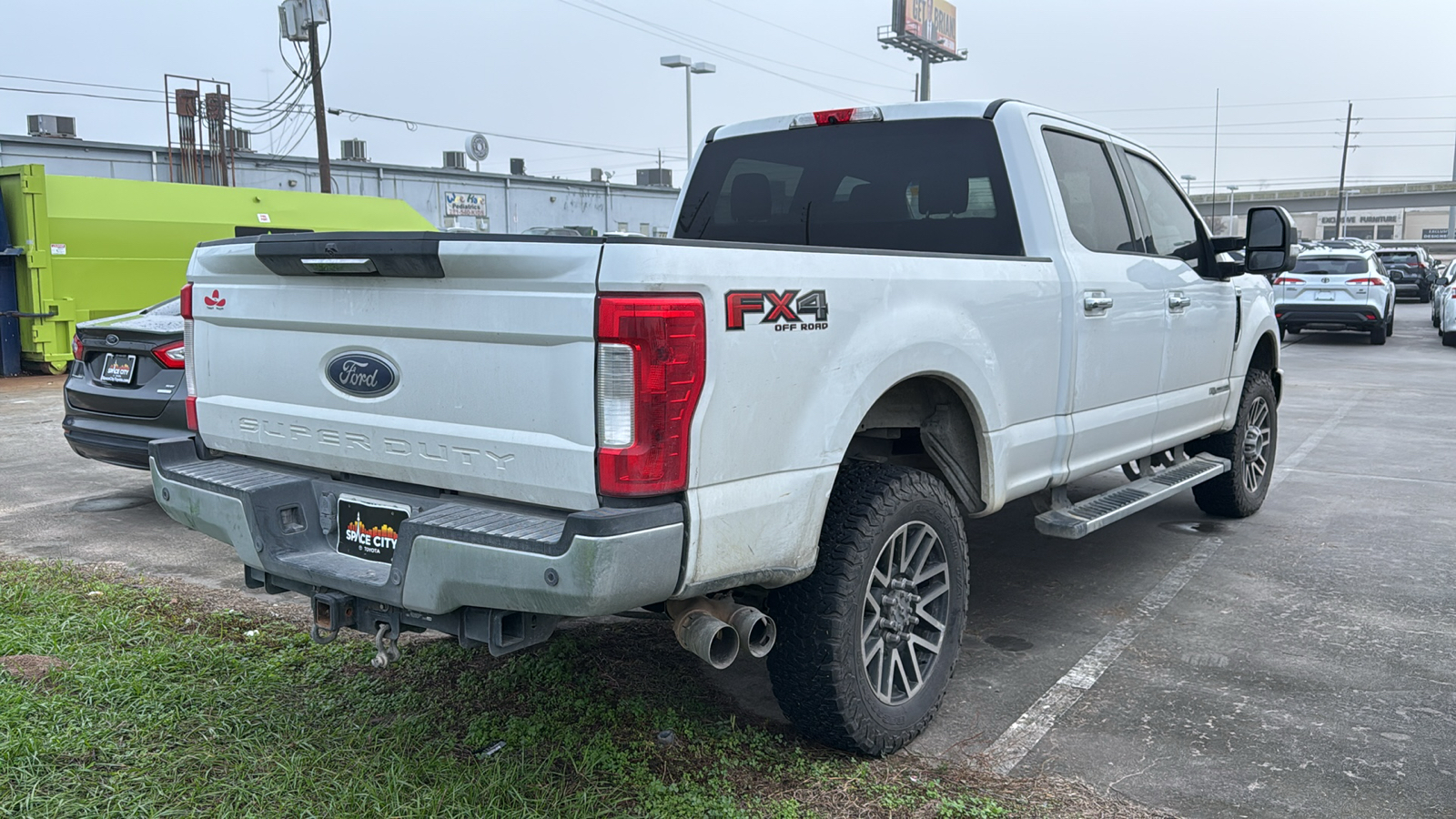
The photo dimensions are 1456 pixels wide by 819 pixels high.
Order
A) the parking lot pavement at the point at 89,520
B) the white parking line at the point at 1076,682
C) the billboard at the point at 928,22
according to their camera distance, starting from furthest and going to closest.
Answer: the billboard at the point at 928,22, the parking lot pavement at the point at 89,520, the white parking line at the point at 1076,682

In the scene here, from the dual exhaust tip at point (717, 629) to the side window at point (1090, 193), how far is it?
2360 mm

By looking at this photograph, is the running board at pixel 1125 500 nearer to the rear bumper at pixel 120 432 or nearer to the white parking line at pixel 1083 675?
the white parking line at pixel 1083 675

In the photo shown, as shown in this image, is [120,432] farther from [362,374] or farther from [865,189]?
[865,189]

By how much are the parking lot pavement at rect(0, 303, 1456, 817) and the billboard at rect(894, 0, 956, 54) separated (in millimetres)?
67312

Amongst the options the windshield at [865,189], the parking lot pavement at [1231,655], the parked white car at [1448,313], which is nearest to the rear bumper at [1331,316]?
the parked white car at [1448,313]

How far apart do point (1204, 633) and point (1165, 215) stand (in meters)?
2.14

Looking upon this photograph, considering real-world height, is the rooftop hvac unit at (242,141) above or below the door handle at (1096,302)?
above

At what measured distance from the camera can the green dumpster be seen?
565 inches

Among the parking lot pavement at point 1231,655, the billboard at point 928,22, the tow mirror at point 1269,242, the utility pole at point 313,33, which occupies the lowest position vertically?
the parking lot pavement at point 1231,655

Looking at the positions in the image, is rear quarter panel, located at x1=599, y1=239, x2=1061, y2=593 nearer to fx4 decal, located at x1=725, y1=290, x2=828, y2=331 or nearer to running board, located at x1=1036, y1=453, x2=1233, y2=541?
fx4 decal, located at x1=725, y1=290, x2=828, y2=331

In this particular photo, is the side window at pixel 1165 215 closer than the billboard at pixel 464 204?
Yes

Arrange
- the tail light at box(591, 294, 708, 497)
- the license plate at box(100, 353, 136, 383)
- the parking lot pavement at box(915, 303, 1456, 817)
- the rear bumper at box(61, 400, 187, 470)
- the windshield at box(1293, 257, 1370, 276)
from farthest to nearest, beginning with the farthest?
the windshield at box(1293, 257, 1370, 276)
the license plate at box(100, 353, 136, 383)
the rear bumper at box(61, 400, 187, 470)
the parking lot pavement at box(915, 303, 1456, 817)
the tail light at box(591, 294, 708, 497)

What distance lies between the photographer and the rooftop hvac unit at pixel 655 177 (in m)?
46.6

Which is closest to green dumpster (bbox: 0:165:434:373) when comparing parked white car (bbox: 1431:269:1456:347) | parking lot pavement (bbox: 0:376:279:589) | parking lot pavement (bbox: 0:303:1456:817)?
parking lot pavement (bbox: 0:376:279:589)
